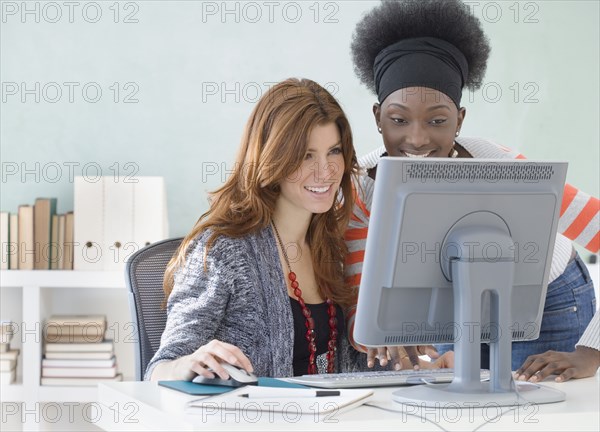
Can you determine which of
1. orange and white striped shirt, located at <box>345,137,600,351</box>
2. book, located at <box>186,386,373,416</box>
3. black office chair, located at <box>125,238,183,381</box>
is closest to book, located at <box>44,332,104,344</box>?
black office chair, located at <box>125,238,183,381</box>

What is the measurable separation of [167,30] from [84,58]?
0.37m

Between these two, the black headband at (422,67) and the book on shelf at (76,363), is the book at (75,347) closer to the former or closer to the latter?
the book on shelf at (76,363)

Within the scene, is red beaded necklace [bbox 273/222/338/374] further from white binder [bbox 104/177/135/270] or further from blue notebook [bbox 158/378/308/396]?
white binder [bbox 104/177/135/270]

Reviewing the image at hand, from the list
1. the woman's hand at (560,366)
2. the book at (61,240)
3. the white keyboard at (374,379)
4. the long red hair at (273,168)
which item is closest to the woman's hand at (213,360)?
the white keyboard at (374,379)

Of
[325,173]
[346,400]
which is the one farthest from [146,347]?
[346,400]

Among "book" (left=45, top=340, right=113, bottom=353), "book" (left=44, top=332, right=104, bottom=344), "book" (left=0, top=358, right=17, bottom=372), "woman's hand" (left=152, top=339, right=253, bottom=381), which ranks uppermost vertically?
"woman's hand" (left=152, top=339, right=253, bottom=381)

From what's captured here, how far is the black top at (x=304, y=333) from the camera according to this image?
6.55 ft

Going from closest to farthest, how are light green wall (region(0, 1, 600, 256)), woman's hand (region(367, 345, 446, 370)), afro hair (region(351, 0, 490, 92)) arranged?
woman's hand (region(367, 345, 446, 370)) < afro hair (region(351, 0, 490, 92)) < light green wall (region(0, 1, 600, 256))

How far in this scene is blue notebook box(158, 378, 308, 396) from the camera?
142 cm

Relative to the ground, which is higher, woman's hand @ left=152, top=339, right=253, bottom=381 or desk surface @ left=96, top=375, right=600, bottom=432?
woman's hand @ left=152, top=339, right=253, bottom=381

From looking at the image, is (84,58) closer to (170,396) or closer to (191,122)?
(191,122)

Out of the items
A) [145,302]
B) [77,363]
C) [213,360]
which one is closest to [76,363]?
[77,363]

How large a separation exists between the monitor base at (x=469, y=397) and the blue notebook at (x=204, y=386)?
0.20 m

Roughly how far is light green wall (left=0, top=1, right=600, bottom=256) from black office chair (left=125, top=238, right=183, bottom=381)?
59.2 inches
